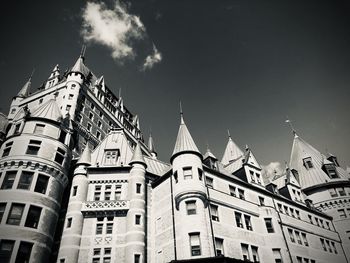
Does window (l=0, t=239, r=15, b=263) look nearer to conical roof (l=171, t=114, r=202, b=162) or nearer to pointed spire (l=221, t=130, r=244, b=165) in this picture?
conical roof (l=171, t=114, r=202, b=162)

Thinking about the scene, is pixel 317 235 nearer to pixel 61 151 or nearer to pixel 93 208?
pixel 93 208

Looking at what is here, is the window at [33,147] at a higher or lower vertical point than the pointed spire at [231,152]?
lower

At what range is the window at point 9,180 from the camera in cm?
2955

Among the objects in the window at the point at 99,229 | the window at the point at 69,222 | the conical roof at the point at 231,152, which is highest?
the conical roof at the point at 231,152

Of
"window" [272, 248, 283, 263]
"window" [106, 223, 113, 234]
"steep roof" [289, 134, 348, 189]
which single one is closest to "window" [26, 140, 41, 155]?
"window" [106, 223, 113, 234]

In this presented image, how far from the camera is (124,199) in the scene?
107ft

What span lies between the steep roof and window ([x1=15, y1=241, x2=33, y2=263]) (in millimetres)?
51812

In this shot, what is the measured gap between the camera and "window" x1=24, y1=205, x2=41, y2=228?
28.0m

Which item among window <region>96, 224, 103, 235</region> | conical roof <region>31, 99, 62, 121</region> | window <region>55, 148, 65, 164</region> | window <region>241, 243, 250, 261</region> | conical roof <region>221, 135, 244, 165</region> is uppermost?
conical roof <region>221, 135, 244, 165</region>

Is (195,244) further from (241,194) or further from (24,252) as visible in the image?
(24,252)

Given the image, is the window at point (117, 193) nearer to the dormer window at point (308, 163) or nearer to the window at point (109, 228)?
the window at point (109, 228)

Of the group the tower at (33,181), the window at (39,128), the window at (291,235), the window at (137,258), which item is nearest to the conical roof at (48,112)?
the tower at (33,181)

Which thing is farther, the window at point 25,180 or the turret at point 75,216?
the window at point 25,180

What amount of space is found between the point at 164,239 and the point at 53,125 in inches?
772
